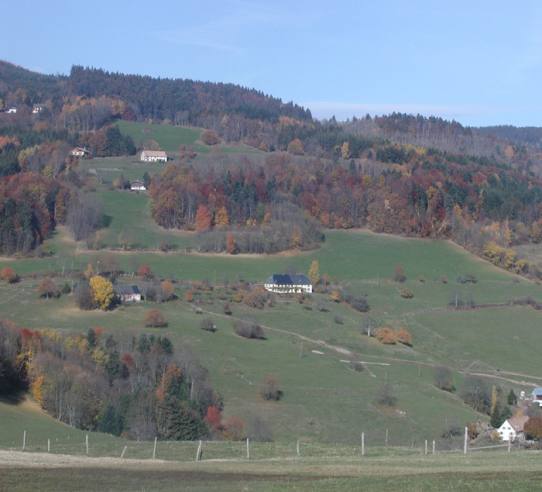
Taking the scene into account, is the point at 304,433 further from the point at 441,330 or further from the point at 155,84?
the point at 155,84

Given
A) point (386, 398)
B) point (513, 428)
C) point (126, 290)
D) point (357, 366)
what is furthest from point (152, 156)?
point (513, 428)

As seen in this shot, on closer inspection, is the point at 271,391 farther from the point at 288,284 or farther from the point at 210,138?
the point at 210,138

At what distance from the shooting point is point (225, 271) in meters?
77.6

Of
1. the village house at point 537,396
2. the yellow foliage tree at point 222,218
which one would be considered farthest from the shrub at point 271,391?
the yellow foliage tree at point 222,218

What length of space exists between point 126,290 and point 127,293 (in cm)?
49

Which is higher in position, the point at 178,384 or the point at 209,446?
the point at 209,446

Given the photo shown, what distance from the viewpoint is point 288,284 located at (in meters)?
73.4

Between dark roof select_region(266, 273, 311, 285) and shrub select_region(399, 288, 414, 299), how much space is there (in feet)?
24.3

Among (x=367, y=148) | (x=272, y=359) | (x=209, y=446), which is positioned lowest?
(x=272, y=359)

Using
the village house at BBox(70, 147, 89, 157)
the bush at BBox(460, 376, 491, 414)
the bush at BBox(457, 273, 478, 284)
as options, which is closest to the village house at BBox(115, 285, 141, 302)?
the bush at BBox(460, 376, 491, 414)

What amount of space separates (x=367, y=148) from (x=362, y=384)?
80514 mm

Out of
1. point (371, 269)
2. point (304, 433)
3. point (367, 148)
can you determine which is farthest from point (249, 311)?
point (367, 148)

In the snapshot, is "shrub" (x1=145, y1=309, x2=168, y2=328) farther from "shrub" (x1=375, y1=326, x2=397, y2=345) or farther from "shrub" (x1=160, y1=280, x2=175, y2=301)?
"shrub" (x1=375, y1=326, x2=397, y2=345)

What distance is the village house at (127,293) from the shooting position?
6481 centimetres
